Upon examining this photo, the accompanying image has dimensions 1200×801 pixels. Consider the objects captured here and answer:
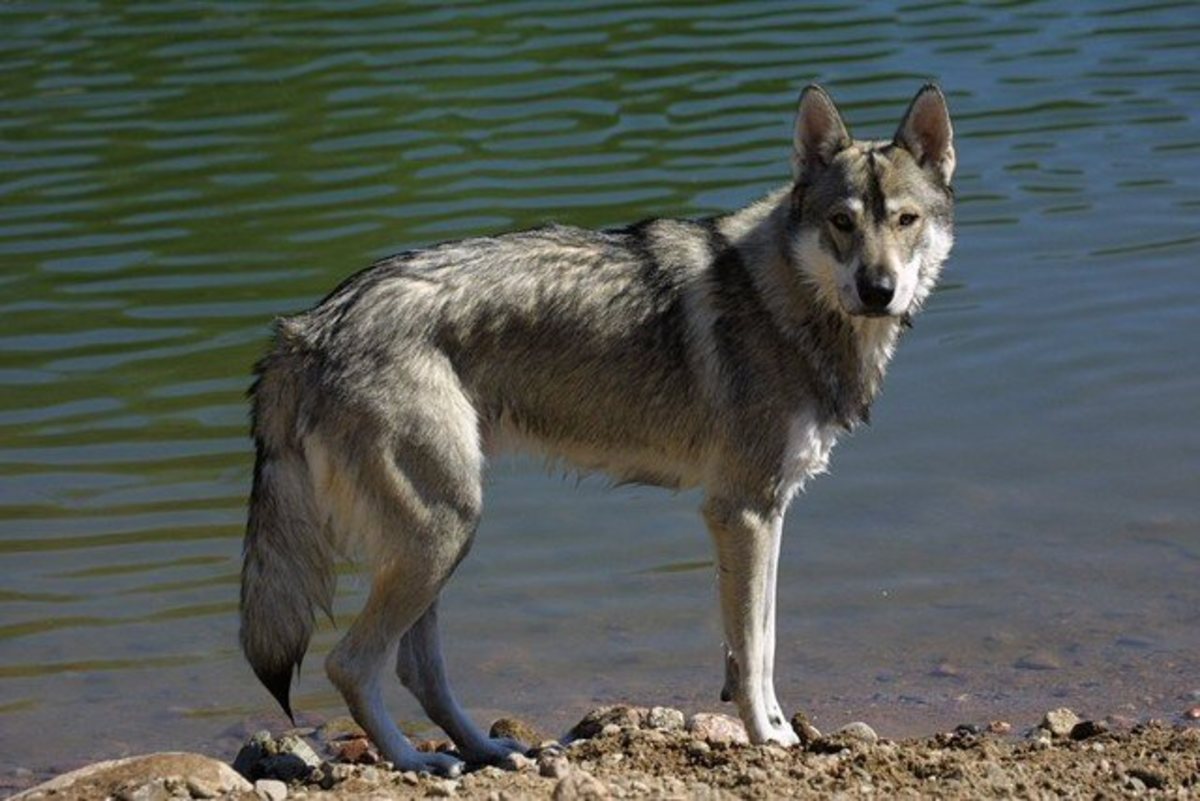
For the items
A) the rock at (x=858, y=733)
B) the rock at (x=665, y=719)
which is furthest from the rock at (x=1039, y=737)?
the rock at (x=665, y=719)

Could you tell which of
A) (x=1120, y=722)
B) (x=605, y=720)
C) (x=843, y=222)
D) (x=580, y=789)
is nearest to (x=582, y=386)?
(x=843, y=222)

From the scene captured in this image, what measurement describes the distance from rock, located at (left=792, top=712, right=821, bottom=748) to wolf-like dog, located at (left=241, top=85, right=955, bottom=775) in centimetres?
10

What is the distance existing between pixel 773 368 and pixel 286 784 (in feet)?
6.40

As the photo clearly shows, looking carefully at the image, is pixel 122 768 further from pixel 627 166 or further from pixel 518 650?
pixel 627 166

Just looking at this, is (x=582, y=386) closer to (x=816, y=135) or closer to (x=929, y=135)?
(x=816, y=135)

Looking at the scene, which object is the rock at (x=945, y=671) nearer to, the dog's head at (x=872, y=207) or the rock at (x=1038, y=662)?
the rock at (x=1038, y=662)

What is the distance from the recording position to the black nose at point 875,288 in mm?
6496

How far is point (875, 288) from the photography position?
6.50 metres

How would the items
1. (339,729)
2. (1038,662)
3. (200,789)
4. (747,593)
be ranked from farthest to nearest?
(1038,662)
(339,729)
(747,593)
(200,789)

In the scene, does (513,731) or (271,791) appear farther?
(513,731)

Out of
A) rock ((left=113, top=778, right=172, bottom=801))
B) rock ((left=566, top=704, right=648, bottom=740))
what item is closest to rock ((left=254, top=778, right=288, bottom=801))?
rock ((left=113, top=778, right=172, bottom=801))

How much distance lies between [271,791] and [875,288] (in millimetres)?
2288

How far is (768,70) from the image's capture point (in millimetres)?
15875

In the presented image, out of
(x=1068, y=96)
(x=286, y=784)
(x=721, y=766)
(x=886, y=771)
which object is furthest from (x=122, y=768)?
(x=1068, y=96)
